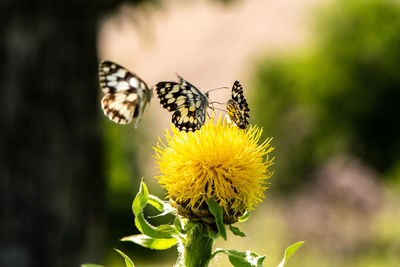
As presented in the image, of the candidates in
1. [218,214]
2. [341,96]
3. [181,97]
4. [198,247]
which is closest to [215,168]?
[218,214]

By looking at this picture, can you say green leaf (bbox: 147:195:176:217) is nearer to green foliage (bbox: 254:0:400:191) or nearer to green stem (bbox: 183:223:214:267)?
green stem (bbox: 183:223:214:267)

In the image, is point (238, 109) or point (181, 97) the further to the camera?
point (181, 97)

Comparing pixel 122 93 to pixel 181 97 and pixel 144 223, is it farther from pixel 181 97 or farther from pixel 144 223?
pixel 144 223

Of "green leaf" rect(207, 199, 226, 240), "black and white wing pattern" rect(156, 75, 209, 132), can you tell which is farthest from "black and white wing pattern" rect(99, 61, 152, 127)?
"green leaf" rect(207, 199, 226, 240)

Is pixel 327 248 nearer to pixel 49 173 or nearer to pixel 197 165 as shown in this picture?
pixel 49 173

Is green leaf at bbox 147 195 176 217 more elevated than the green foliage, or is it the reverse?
the green foliage

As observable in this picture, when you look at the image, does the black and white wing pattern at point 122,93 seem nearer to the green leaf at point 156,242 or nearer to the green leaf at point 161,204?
the green leaf at point 161,204

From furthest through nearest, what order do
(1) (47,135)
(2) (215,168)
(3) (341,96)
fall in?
(3) (341,96) → (1) (47,135) → (2) (215,168)
